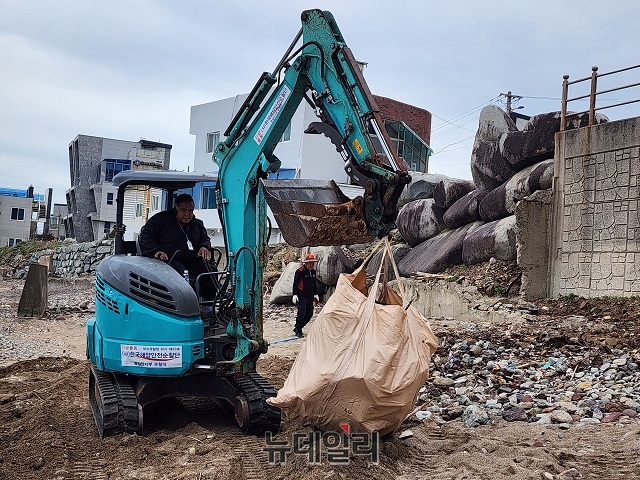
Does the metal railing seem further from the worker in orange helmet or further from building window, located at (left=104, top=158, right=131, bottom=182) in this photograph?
building window, located at (left=104, top=158, right=131, bottom=182)

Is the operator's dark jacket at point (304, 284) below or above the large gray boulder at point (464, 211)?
below

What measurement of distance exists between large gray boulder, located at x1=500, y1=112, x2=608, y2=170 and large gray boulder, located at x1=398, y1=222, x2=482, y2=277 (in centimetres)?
193

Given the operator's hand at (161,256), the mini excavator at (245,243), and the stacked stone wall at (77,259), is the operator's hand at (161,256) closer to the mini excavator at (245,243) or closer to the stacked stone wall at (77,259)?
the mini excavator at (245,243)

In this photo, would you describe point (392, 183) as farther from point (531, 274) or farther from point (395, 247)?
point (395, 247)

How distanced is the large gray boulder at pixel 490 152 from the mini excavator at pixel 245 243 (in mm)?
11991

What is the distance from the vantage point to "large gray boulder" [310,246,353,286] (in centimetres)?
2019

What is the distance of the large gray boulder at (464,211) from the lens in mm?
17344

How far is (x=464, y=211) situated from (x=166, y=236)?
12544 millimetres

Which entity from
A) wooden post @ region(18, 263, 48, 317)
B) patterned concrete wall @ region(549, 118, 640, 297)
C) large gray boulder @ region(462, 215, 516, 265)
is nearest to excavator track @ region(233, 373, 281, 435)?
patterned concrete wall @ region(549, 118, 640, 297)

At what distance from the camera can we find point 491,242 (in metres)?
15.2

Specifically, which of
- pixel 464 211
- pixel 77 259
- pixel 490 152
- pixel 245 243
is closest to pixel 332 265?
pixel 464 211

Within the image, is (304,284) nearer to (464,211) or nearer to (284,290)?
(464,211)

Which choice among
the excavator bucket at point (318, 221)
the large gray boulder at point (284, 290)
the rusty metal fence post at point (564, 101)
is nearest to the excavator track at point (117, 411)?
the excavator bucket at point (318, 221)

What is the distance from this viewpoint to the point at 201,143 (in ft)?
132
